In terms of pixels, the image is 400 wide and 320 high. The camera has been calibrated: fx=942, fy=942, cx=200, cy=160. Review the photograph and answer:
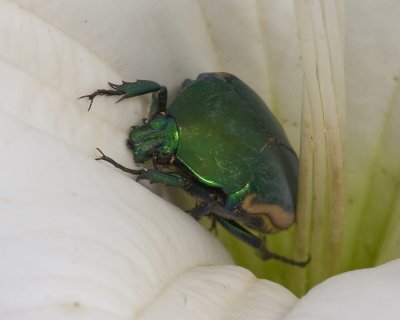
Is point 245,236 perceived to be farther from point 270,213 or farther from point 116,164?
point 116,164

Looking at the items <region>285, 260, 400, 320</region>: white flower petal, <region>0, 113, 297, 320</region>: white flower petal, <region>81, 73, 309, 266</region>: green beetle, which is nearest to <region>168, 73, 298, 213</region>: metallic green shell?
<region>81, 73, 309, 266</region>: green beetle

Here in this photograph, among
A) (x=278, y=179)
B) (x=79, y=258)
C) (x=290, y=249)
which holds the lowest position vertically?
(x=290, y=249)

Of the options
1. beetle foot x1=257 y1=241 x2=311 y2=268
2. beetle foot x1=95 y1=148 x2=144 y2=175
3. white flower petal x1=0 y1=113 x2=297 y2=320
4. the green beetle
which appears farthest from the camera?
beetle foot x1=257 y1=241 x2=311 y2=268

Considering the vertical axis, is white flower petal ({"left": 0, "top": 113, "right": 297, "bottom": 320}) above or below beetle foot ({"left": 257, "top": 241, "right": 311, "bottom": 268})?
above

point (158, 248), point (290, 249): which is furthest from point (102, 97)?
point (290, 249)

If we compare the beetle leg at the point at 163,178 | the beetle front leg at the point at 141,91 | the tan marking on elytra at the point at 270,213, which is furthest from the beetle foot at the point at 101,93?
the tan marking on elytra at the point at 270,213

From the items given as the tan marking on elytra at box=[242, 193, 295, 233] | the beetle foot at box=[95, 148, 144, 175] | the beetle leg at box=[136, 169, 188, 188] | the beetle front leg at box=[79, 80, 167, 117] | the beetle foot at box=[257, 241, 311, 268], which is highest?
the beetle front leg at box=[79, 80, 167, 117]

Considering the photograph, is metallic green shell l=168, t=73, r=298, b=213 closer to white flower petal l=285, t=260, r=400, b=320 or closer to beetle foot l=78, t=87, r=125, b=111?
beetle foot l=78, t=87, r=125, b=111

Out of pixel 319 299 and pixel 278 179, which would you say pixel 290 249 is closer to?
pixel 278 179

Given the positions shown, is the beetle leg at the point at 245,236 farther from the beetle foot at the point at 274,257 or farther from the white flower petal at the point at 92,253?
the white flower petal at the point at 92,253
